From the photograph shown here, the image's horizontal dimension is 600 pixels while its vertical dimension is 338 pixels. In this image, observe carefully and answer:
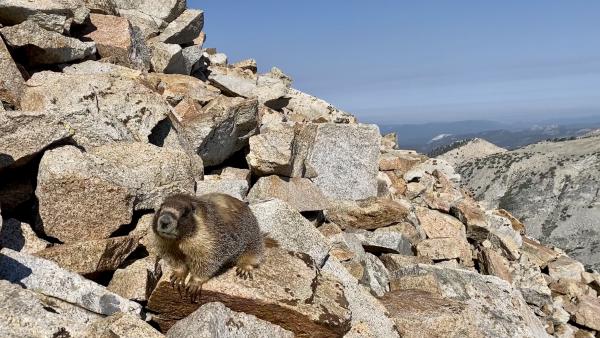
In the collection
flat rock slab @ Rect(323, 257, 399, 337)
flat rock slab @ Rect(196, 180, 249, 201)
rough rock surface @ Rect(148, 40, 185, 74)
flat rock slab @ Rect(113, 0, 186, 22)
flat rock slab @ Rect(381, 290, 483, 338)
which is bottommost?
flat rock slab @ Rect(381, 290, 483, 338)

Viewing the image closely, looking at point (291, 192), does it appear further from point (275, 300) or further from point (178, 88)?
point (275, 300)

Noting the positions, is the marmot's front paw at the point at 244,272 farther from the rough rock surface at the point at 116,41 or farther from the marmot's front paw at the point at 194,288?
the rough rock surface at the point at 116,41

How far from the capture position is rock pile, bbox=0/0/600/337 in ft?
31.1

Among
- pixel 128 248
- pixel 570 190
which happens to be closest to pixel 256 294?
pixel 128 248

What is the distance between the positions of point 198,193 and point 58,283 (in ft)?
17.5

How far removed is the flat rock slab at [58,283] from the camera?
9312mm

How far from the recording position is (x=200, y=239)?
8766 millimetres

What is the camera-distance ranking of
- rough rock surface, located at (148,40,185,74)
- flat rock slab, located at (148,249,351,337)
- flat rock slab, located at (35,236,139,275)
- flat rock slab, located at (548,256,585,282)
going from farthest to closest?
flat rock slab, located at (548,256,585,282)
rough rock surface, located at (148,40,185,74)
flat rock slab, located at (35,236,139,275)
flat rock slab, located at (148,249,351,337)

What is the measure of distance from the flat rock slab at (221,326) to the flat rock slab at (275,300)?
0.84 feet

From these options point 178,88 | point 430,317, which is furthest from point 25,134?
point 178,88

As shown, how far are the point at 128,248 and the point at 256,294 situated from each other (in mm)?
3665

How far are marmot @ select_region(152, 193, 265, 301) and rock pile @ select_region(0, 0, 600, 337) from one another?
36 centimetres

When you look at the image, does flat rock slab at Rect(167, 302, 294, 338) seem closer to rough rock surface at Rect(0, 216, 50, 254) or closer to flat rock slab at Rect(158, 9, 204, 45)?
rough rock surface at Rect(0, 216, 50, 254)

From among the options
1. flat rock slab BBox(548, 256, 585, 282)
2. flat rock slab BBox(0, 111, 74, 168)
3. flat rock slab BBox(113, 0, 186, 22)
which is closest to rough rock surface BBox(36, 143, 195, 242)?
flat rock slab BBox(0, 111, 74, 168)
